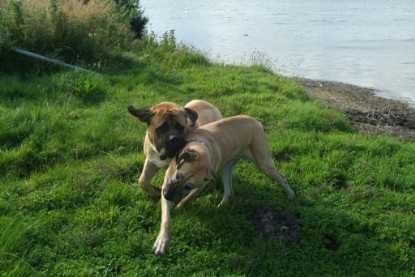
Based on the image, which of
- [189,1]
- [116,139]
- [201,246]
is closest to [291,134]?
[116,139]

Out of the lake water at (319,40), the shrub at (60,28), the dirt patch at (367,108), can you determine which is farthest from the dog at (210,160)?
the lake water at (319,40)

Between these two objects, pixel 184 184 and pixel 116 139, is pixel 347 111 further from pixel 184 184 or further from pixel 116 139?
pixel 184 184

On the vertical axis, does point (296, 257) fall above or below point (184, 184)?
below

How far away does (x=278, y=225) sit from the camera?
5.13 meters

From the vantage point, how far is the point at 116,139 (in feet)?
22.0

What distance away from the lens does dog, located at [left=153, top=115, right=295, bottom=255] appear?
4.43 m

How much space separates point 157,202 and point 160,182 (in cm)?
56

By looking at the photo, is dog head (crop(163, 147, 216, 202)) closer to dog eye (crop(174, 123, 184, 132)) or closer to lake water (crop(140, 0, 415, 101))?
dog eye (crop(174, 123, 184, 132))

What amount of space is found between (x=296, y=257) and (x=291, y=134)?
3050mm

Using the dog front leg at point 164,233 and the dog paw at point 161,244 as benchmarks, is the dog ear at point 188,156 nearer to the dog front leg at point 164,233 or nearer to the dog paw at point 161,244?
the dog front leg at point 164,233

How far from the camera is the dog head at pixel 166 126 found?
5016mm

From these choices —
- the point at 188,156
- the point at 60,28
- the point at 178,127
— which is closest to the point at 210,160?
the point at 188,156

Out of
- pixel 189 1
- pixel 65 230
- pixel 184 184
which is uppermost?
pixel 184 184

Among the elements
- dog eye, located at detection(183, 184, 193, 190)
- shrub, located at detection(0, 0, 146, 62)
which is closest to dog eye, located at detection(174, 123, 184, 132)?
dog eye, located at detection(183, 184, 193, 190)
